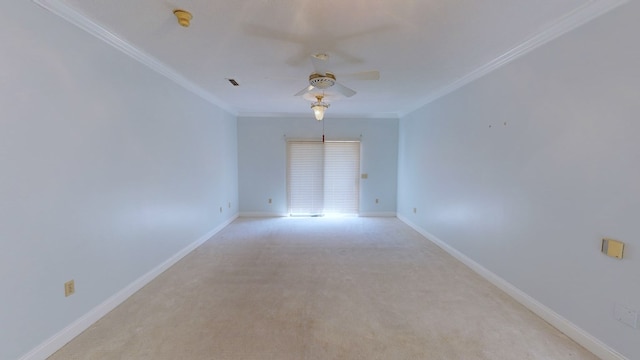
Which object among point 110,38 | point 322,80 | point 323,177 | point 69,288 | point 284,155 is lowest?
point 69,288

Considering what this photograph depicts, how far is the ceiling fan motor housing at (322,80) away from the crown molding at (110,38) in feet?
5.67

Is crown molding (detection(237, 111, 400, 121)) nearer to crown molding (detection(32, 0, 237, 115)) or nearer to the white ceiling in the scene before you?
crown molding (detection(32, 0, 237, 115))

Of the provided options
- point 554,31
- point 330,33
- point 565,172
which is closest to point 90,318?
point 330,33

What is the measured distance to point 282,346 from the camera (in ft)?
6.24

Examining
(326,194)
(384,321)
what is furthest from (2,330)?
(326,194)

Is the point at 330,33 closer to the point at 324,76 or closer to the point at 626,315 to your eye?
the point at 324,76

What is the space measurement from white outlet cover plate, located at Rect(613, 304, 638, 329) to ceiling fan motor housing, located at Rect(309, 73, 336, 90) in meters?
2.71

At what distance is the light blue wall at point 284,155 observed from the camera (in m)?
6.11

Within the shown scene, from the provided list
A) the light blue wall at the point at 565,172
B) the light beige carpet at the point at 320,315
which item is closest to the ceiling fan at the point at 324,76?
the light blue wall at the point at 565,172

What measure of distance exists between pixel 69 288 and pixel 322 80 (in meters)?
2.67

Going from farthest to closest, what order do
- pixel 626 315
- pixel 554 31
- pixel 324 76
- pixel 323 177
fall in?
pixel 323 177, pixel 324 76, pixel 554 31, pixel 626 315

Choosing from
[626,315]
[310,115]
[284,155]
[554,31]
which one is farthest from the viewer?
[284,155]

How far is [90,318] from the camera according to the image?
2.13 meters

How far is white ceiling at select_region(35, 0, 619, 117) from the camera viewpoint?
1.81 m
